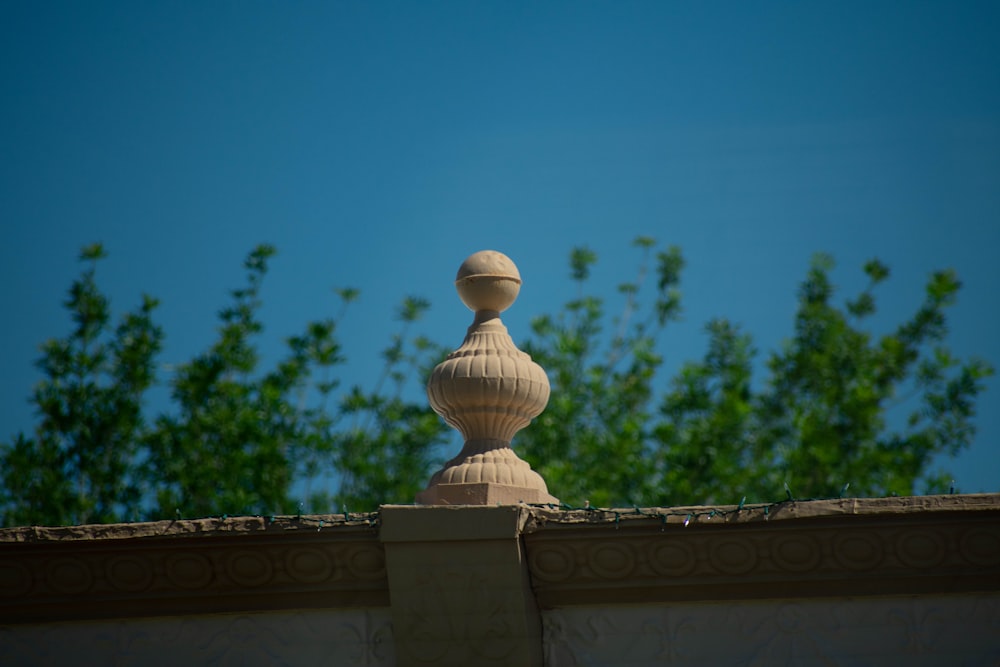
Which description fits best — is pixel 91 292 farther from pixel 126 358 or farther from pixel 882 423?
pixel 882 423

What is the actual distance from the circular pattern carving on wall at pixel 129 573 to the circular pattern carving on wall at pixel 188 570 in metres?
0.08

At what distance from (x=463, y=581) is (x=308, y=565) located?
22.5 inches

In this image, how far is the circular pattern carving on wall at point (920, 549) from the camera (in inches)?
147

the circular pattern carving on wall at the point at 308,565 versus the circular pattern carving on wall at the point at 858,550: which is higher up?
the circular pattern carving on wall at the point at 308,565

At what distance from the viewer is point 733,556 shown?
3828 mm

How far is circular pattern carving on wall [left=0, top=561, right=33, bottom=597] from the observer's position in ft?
13.5

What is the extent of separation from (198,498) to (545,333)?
211 inches

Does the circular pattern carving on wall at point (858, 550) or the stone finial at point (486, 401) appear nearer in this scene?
the circular pattern carving on wall at point (858, 550)

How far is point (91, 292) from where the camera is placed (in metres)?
14.1

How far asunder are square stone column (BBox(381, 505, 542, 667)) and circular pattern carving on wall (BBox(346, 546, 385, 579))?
0.09m

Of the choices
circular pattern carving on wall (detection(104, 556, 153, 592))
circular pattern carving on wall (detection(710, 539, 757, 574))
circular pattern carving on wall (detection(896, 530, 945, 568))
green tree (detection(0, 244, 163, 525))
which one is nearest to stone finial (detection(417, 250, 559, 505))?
circular pattern carving on wall (detection(710, 539, 757, 574))

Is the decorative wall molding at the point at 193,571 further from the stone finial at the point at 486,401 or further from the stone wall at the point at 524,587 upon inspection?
the stone finial at the point at 486,401

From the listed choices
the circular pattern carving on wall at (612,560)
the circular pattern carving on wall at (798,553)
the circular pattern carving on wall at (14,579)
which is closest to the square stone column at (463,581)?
the circular pattern carving on wall at (612,560)

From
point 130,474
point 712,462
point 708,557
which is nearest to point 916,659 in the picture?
point 708,557
